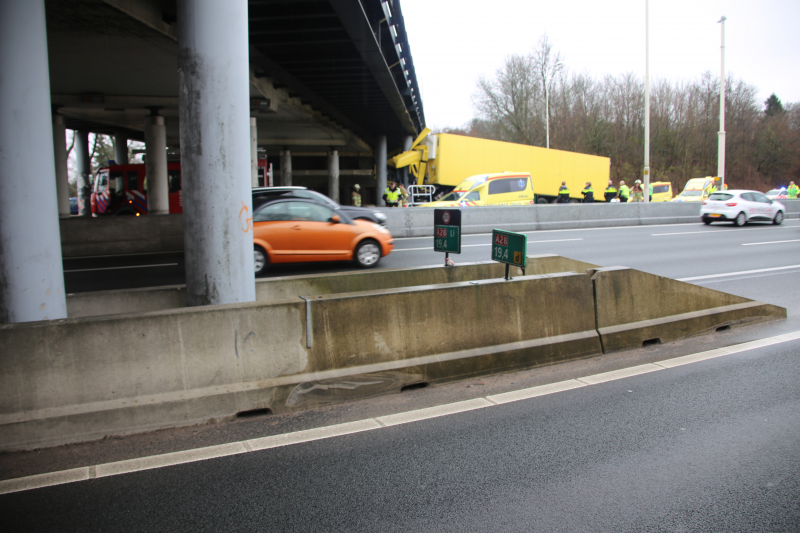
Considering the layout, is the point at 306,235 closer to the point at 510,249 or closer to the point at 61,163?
the point at 510,249

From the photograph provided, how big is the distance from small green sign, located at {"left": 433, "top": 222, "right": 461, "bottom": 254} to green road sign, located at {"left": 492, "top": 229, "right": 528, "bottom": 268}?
1166mm

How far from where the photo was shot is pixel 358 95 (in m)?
24.5

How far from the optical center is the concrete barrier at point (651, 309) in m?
5.94

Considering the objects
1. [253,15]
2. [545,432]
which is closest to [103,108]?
[253,15]

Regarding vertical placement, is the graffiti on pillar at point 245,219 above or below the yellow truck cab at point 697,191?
below

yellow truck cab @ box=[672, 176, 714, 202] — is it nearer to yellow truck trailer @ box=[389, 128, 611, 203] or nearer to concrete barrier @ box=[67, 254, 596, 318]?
yellow truck trailer @ box=[389, 128, 611, 203]

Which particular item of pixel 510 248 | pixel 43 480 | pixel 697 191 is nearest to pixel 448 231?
pixel 510 248

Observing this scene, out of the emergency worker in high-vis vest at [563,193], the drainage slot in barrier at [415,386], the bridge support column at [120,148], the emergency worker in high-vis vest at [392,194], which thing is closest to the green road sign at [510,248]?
the drainage slot in barrier at [415,386]

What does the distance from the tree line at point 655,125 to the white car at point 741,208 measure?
37.4 m

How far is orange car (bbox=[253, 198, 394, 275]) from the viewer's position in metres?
11.7

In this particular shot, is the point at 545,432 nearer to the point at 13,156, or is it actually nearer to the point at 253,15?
the point at 13,156

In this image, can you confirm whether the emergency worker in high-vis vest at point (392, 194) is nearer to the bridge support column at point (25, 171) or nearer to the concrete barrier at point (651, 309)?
the concrete barrier at point (651, 309)

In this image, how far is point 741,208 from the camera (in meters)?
21.7

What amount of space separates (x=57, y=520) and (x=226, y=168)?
10.8ft
